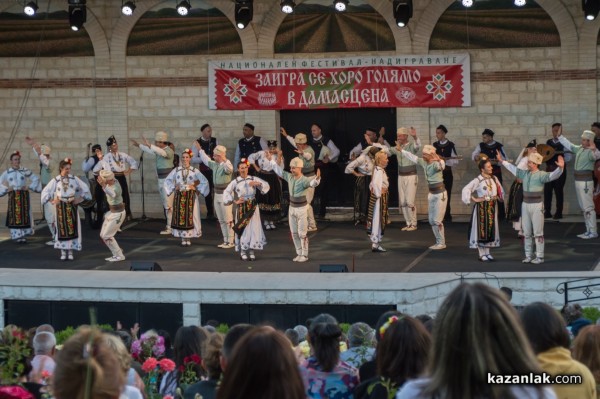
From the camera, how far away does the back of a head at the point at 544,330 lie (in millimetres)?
4758

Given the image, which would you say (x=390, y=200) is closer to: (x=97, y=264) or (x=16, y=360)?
(x=97, y=264)

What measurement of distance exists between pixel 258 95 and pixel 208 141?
125 cm

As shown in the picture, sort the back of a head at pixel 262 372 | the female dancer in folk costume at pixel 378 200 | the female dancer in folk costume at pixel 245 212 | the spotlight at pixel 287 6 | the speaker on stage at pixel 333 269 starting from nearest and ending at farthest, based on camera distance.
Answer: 1. the back of a head at pixel 262 372
2. the speaker on stage at pixel 333 269
3. the female dancer in folk costume at pixel 245 212
4. the female dancer in folk costume at pixel 378 200
5. the spotlight at pixel 287 6

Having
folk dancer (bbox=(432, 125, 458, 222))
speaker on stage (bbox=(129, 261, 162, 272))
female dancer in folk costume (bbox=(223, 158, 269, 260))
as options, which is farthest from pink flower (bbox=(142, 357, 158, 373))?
folk dancer (bbox=(432, 125, 458, 222))

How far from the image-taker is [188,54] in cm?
2072

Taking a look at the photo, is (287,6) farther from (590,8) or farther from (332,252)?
(590,8)

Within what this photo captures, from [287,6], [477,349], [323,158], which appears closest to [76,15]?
[287,6]

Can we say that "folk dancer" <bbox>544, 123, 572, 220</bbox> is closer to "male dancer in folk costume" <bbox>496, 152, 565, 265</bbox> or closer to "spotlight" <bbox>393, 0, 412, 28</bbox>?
"spotlight" <bbox>393, 0, 412, 28</bbox>

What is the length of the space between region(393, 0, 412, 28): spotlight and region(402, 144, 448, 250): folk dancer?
283cm

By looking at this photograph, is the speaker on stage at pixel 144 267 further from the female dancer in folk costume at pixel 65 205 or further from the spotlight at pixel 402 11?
the spotlight at pixel 402 11

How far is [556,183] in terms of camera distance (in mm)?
19297

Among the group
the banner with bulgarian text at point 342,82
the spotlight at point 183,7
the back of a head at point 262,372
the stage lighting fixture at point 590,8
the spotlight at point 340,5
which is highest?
the spotlight at point 183,7

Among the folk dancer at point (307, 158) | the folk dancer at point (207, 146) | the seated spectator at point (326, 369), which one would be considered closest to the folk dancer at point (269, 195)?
the folk dancer at point (307, 158)

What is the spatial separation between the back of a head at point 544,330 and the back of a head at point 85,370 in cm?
168
